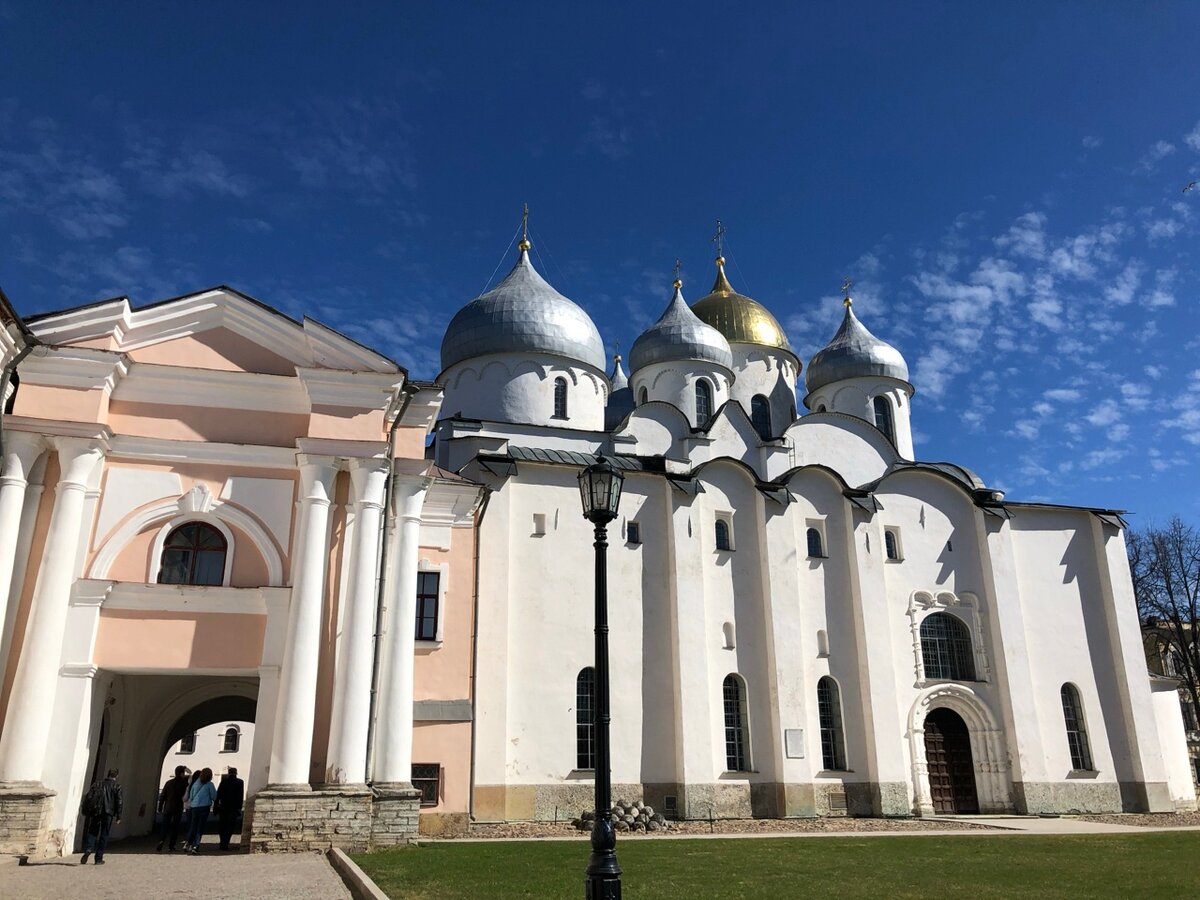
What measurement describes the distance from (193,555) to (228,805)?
4055mm

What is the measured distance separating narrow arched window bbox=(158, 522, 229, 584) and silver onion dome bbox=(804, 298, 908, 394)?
23576 millimetres

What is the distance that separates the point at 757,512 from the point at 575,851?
40.6 feet

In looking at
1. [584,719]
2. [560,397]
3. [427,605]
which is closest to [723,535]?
[584,719]

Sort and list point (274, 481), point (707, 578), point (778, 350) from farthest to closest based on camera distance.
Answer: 1. point (778, 350)
2. point (707, 578)
3. point (274, 481)

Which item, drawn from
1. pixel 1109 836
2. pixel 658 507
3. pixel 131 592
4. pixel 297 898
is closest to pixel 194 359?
pixel 131 592

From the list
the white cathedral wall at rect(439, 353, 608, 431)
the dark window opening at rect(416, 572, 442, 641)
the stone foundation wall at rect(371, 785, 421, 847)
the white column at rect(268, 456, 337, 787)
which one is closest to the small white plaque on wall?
the dark window opening at rect(416, 572, 442, 641)

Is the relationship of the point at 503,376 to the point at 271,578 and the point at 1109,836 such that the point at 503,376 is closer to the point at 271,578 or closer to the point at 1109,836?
the point at 271,578

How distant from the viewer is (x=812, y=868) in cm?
1252

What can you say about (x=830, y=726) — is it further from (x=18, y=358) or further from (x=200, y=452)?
(x=18, y=358)

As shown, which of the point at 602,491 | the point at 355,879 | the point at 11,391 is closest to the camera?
the point at 602,491

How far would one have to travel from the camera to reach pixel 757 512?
25.1 m

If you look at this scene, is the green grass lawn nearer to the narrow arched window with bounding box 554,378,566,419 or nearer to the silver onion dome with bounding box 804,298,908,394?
the narrow arched window with bounding box 554,378,566,419

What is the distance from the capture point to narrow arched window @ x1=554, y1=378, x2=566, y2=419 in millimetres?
27633

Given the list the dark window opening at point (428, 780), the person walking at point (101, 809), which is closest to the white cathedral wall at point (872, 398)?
the dark window opening at point (428, 780)
